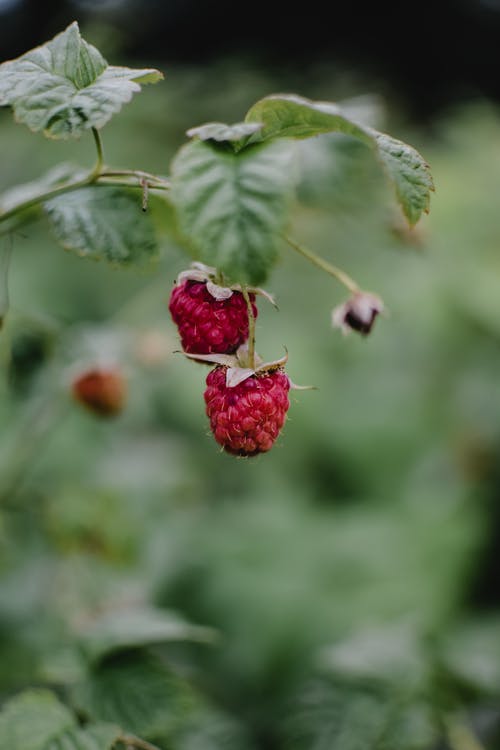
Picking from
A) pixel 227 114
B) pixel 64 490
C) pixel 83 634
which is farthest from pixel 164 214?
pixel 227 114

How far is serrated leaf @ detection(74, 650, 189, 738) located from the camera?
0.93 metres

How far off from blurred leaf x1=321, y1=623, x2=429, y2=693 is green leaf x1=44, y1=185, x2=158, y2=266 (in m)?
0.81

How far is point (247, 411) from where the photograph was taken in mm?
723

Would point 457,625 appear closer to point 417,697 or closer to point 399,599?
point 399,599

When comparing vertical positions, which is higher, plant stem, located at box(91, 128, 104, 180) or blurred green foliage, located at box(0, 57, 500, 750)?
plant stem, located at box(91, 128, 104, 180)

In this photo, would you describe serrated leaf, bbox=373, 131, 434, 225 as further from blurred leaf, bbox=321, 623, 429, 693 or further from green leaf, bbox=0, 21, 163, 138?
blurred leaf, bbox=321, 623, 429, 693

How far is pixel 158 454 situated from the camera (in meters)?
2.27

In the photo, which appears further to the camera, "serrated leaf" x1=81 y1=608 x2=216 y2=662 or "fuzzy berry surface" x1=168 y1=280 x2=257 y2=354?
"serrated leaf" x1=81 y1=608 x2=216 y2=662

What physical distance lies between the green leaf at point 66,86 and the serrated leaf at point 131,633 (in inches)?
24.9

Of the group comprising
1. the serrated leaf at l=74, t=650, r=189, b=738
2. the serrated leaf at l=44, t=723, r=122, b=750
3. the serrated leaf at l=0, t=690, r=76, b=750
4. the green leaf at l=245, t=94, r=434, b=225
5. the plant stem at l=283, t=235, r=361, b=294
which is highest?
the green leaf at l=245, t=94, r=434, b=225

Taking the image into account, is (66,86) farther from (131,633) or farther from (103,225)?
(131,633)

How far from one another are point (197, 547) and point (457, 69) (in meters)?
5.64

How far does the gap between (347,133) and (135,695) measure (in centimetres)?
72

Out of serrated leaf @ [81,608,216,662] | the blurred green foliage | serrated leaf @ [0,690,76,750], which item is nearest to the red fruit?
the blurred green foliage
